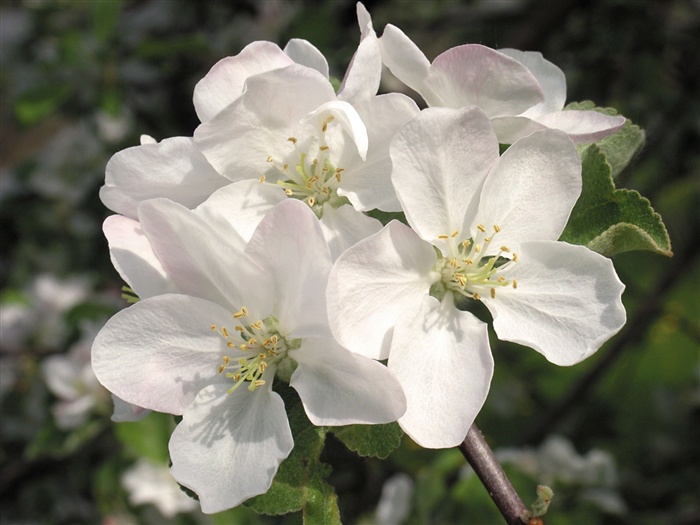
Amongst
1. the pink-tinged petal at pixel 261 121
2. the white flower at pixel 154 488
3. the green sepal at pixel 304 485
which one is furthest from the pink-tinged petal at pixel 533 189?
the white flower at pixel 154 488

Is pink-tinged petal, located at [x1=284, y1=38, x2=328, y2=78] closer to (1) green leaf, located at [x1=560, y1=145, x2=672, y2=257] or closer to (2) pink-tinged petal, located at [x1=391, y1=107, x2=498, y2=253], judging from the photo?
(2) pink-tinged petal, located at [x1=391, y1=107, x2=498, y2=253]

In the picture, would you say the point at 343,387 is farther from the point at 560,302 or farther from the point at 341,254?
the point at 560,302

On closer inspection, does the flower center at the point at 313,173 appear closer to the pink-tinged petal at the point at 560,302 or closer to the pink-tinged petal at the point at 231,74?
the pink-tinged petal at the point at 231,74

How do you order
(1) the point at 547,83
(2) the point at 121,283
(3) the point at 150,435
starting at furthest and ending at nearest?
(2) the point at 121,283
(3) the point at 150,435
(1) the point at 547,83

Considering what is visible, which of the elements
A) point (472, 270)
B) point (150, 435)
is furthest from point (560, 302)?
point (150, 435)

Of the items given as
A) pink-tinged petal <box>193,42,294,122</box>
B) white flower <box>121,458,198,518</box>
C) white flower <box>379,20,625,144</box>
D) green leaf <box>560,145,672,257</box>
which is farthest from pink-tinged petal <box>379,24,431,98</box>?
white flower <box>121,458,198,518</box>

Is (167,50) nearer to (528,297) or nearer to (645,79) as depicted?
(645,79)
